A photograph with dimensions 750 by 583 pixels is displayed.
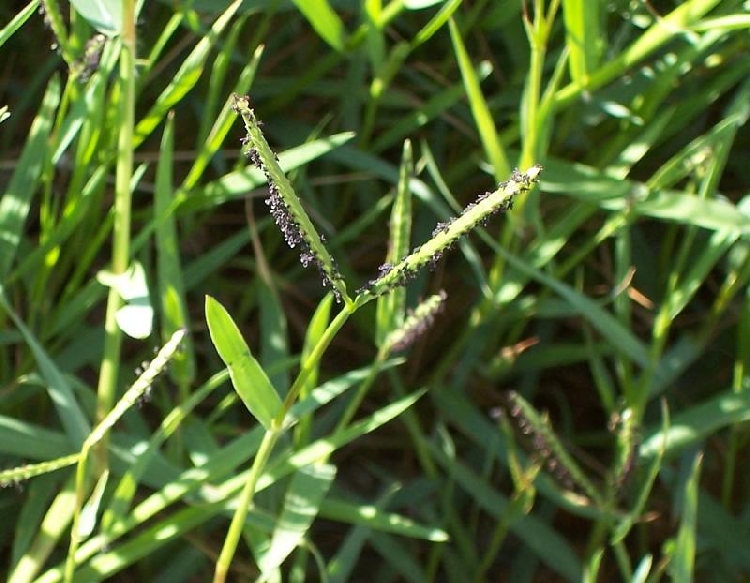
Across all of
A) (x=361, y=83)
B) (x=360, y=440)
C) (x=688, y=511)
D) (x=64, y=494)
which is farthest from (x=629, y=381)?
(x=64, y=494)

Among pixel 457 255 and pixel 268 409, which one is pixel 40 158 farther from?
pixel 457 255

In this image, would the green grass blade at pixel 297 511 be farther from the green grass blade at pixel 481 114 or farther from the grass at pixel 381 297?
the green grass blade at pixel 481 114

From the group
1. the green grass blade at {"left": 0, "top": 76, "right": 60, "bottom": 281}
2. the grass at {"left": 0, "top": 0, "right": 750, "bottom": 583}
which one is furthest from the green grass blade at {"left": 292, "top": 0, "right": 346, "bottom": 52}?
the green grass blade at {"left": 0, "top": 76, "right": 60, "bottom": 281}

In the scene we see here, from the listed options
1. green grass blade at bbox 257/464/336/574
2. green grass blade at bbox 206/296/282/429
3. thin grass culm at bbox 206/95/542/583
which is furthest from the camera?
green grass blade at bbox 257/464/336/574

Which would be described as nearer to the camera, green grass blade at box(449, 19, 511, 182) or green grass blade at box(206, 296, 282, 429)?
green grass blade at box(206, 296, 282, 429)

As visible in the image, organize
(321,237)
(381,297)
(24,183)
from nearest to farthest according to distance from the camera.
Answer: (321,237) → (381,297) → (24,183)

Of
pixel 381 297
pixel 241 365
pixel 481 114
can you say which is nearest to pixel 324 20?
pixel 481 114

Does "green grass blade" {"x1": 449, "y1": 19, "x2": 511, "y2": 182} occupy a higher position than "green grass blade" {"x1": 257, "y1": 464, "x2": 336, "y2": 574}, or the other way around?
"green grass blade" {"x1": 449, "y1": 19, "x2": 511, "y2": 182}

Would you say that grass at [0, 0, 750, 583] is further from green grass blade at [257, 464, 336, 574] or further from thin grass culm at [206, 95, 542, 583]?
thin grass culm at [206, 95, 542, 583]

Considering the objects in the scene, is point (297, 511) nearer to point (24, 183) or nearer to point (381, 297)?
point (381, 297)
